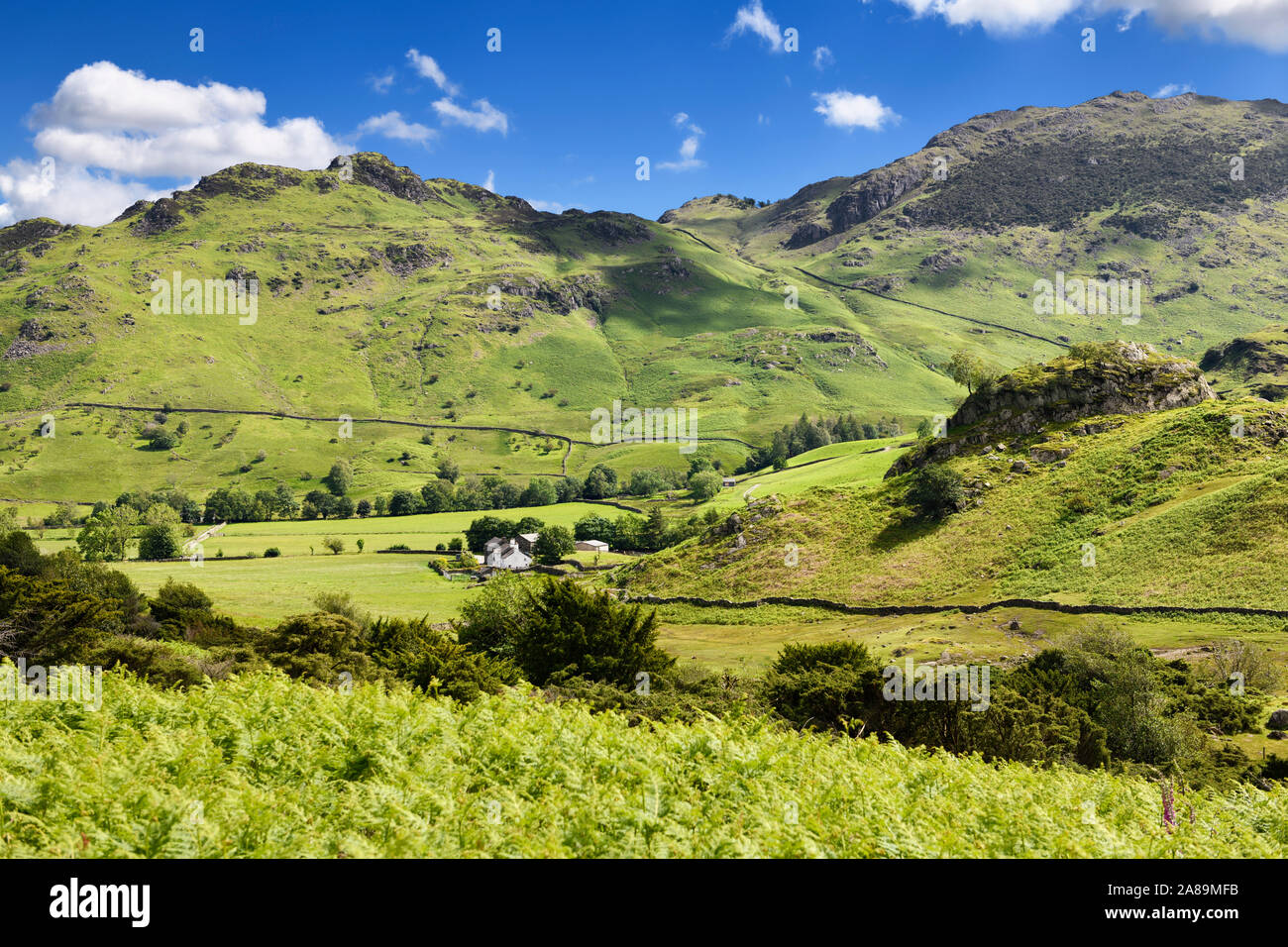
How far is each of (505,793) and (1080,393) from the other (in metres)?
99.7

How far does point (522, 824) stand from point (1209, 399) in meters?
107

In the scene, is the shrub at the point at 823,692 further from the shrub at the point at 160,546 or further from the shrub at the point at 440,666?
the shrub at the point at 160,546

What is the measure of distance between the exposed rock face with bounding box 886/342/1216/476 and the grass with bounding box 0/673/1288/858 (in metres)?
84.8

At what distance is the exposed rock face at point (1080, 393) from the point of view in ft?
301

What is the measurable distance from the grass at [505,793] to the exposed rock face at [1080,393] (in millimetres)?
84777

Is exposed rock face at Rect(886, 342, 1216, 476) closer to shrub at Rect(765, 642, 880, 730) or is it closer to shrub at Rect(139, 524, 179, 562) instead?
shrub at Rect(765, 642, 880, 730)

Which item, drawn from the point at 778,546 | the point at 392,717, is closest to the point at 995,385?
the point at 778,546

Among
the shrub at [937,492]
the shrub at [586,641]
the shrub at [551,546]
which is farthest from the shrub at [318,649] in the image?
the shrub at [551,546]

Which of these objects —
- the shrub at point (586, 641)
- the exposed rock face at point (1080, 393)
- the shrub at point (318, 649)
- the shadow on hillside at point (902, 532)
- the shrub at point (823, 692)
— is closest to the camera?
the shrub at point (823, 692)

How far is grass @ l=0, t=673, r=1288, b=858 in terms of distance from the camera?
8.63m

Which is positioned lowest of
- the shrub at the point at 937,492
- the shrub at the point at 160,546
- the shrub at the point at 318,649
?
the shrub at the point at 318,649

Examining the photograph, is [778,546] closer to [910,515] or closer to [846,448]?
[910,515]

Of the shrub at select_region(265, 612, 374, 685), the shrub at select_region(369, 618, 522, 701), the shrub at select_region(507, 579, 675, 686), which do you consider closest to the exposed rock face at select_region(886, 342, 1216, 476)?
the shrub at select_region(507, 579, 675, 686)

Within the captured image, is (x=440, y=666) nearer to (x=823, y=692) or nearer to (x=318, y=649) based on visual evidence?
(x=318, y=649)
